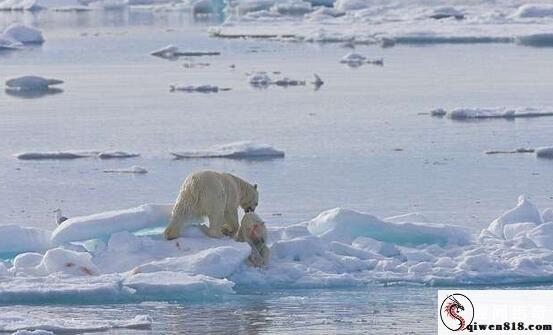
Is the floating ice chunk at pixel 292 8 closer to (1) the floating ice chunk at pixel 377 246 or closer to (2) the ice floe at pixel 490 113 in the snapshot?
(2) the ice floe at pixel 490 113

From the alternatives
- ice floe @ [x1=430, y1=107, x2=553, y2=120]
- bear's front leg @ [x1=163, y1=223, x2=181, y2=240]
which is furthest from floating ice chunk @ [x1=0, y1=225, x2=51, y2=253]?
ice floe @ [x1=430, y1=107, x2=553, y2=120]

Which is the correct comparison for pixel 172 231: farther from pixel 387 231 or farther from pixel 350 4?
pixel 350 4

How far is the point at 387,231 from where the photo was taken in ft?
34.4

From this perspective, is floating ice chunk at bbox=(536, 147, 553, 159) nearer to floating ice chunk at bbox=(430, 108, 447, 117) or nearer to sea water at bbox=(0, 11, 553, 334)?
sea water at bbox=(0, 11, 553, 334)

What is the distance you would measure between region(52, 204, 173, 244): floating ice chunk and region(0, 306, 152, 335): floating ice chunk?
148 centimetres

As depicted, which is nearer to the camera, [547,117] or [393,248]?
[393,248]

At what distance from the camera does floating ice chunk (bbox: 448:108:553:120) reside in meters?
20.6

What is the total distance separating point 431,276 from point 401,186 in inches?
192

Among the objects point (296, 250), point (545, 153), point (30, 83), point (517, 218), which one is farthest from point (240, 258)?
point (30, 83)

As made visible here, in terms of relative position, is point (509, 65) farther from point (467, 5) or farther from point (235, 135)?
point (467, 5)

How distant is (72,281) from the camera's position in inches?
361

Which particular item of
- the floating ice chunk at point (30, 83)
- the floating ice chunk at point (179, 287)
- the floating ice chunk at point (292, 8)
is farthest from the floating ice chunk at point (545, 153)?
the floating ice chunk at point (292, 8)

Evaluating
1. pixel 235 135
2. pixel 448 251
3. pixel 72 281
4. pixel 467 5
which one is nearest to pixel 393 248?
pixel 448 251

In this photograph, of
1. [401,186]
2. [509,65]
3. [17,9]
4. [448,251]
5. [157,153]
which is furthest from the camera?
[17,9]
